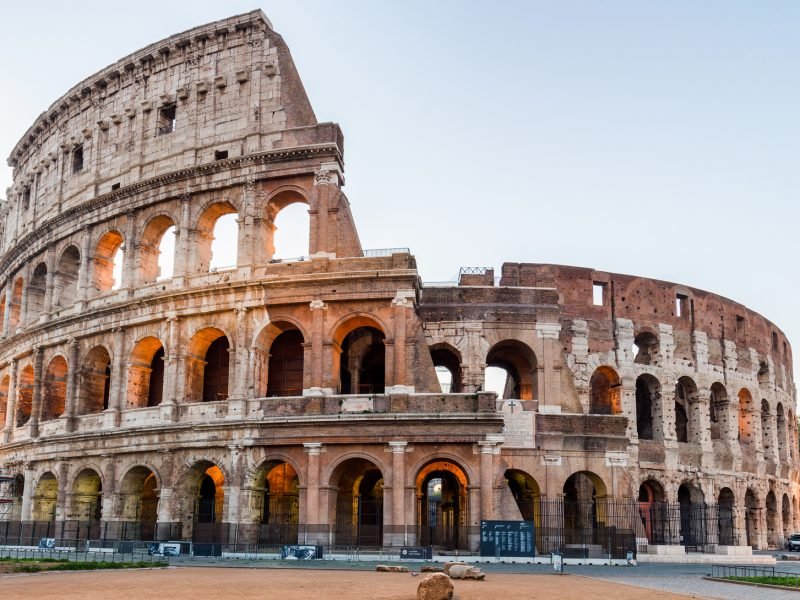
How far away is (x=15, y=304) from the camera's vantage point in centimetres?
3566

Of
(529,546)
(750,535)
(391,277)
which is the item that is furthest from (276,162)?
(750,535)

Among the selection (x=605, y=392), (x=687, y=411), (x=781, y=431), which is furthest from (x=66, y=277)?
(x=781, y=431)

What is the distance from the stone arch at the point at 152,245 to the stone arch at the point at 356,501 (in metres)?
9.75

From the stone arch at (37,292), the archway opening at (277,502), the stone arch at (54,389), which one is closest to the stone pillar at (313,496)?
the archway opening at (277,502)

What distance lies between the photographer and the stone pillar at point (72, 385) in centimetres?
2883

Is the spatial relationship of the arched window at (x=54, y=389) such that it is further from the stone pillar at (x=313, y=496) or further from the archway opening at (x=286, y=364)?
the stone pillar at (x=313, y=496)

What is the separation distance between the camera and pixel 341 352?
26.9 m

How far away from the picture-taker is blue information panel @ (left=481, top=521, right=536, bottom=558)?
2206cm

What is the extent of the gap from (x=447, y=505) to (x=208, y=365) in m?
10.6

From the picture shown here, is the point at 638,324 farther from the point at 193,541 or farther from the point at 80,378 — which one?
the point at 80,378

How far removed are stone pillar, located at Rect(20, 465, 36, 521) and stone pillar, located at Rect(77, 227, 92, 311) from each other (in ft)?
20.3

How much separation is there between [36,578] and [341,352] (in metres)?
12.8

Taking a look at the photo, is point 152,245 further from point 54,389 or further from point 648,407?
point 648,407

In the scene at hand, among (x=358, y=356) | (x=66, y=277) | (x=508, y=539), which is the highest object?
(x=66, y=277)
